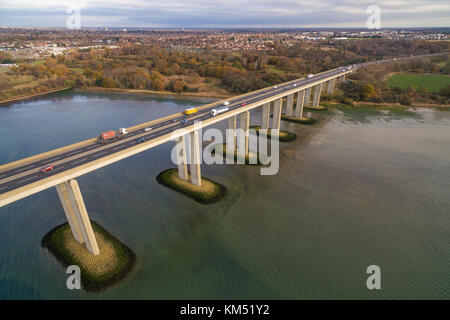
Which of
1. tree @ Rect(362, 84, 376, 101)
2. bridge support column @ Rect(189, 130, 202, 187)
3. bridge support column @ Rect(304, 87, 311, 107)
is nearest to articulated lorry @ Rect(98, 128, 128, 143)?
bridge support column @ Rect(189, 130, 202, 187)

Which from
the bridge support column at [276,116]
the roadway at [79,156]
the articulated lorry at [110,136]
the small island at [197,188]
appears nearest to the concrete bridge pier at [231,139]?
the roadway at [79,156]

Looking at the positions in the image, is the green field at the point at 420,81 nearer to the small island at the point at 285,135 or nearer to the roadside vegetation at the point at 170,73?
the roadside vegetation at the point at 170,73

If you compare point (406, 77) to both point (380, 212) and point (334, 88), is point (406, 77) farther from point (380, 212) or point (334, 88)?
point (380, 212)

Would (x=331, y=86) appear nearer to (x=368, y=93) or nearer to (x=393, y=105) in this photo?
(x=368, y=93)

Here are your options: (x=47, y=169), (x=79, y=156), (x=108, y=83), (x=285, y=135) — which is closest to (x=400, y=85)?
(x=285, y=135)

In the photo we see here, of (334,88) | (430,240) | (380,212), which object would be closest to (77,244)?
(380,212)
